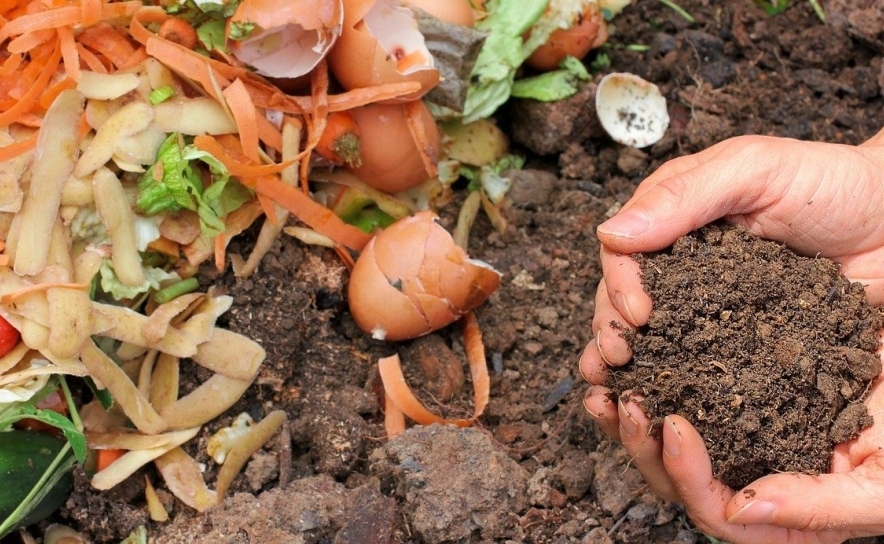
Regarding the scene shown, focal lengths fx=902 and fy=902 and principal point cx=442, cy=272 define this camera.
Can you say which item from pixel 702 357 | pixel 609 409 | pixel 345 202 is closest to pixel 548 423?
pixel 609 409

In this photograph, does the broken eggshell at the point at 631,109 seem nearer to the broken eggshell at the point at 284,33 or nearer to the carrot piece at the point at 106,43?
the broken eggshell at the point at 284,33

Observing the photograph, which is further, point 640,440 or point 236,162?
point 236,162

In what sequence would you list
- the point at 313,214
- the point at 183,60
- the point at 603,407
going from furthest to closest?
the point at 313,214 < the point at 183,60 < the point at 603,407

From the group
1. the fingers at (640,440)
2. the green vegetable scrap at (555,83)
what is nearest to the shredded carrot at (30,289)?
the fingers at (640,440)

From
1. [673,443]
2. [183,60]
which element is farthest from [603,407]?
[183,60]

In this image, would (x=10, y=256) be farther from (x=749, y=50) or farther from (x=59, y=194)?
(x=749, y=50)

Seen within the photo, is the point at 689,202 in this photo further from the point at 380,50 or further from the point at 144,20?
the point at 144,20
